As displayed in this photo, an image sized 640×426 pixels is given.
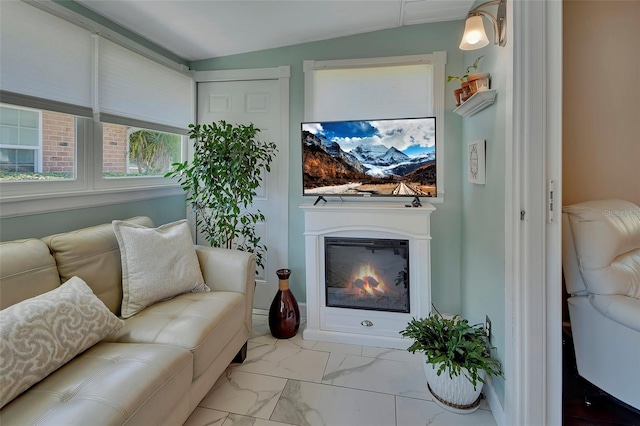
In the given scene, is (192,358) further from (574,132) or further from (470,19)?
(574,132)

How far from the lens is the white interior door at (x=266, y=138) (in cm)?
274

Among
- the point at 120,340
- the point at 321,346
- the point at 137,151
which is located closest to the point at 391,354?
the point at 321,346

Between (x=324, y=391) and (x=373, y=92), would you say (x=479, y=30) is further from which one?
(x=324, y=391)

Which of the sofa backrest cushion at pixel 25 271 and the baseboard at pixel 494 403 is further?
the baseboard at pixel 494 403

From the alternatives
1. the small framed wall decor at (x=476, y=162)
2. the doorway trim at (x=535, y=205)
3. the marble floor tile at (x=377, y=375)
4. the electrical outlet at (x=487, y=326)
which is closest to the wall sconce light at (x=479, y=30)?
the doorway trim at (x=535, y=205)

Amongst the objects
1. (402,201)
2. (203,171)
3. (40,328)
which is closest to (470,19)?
(402,201)

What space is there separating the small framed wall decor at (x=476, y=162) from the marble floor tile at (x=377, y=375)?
1267 millimetres

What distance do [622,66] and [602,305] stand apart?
4.22ft

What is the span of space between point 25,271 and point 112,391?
0.77 metres

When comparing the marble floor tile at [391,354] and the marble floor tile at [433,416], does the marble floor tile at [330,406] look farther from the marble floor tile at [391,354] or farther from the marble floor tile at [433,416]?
the marble floor tile at [391,354]

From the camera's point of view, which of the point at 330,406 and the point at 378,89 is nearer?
the point at 330,406

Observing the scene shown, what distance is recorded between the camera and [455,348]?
5.30ft

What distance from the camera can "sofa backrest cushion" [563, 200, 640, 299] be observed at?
149cm

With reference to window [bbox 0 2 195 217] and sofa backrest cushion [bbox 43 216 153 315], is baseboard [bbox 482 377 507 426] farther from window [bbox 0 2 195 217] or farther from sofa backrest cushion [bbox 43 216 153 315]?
window [bbox 0 2 195 217]
